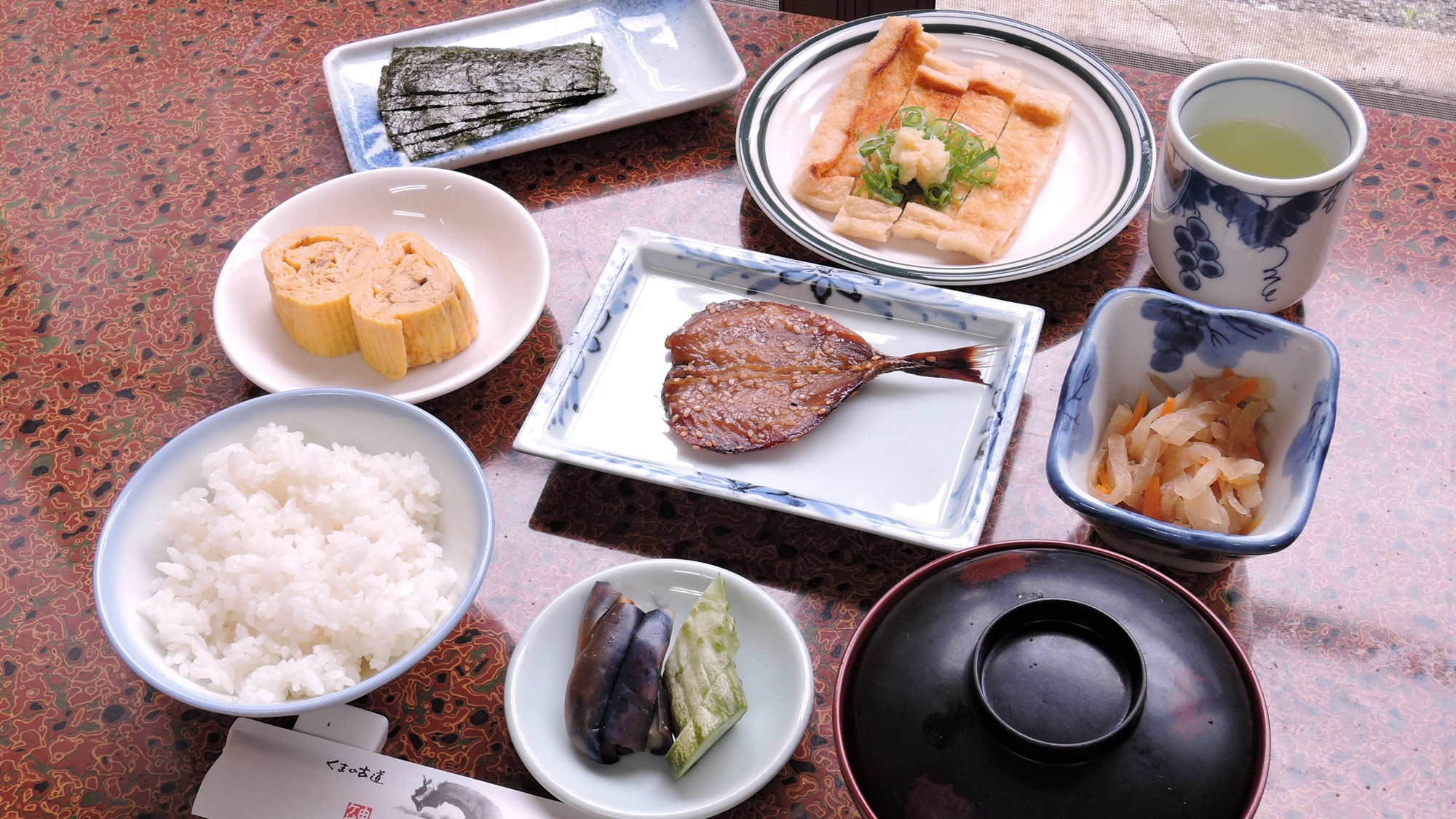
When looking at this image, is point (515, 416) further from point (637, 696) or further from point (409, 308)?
point (637, 696)

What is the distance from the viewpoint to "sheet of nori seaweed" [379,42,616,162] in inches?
70.4

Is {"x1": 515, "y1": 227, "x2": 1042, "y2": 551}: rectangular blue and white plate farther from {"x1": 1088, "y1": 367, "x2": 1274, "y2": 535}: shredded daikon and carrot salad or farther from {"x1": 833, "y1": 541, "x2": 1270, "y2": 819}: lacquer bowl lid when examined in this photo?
{"x1": 833, "y1": 541, "x2": 1270, "y2": 819}: lacquer bowl lid

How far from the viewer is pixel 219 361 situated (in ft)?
5.10

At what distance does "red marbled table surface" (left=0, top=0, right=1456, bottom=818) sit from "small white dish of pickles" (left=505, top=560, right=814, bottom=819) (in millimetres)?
80

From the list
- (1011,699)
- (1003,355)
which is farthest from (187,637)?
(1003,355)

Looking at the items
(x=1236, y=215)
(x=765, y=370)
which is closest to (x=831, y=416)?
(x=765, y=370)

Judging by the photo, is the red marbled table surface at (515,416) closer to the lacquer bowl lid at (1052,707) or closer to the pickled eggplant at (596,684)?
the pickled eggplant at (596,684)

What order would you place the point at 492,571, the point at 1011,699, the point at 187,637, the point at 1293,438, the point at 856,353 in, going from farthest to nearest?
the point at 856,353, the point at 492,571, the point at 1293,438, the point at 187,637, the point at 1011,699

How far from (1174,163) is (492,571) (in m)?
1.03

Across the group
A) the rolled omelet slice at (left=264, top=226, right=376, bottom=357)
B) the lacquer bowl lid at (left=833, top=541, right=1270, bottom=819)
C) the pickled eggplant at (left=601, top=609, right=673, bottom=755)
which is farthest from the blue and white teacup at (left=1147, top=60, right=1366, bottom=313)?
the rolled omelet slice at (left=264, top=226, right=376, bottom=357)

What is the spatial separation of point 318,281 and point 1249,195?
4.13ft

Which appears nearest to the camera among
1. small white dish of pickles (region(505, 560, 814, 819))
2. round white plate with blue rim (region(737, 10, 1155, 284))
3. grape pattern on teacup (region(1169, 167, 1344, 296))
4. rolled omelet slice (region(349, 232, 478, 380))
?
small white dish of pickles (region(505, 560, 814, 819))

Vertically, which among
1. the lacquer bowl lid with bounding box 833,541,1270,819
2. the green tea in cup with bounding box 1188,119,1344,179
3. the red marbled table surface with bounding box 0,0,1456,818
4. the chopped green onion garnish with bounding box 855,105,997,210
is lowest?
the red marbled table surface with bounding box 0,0,1456,818

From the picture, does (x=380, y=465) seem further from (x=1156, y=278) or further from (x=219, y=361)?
(x=1156, y=278)
